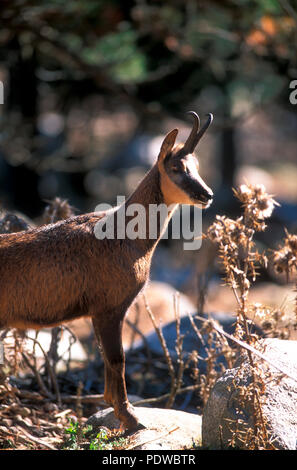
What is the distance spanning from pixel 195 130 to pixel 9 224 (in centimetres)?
256

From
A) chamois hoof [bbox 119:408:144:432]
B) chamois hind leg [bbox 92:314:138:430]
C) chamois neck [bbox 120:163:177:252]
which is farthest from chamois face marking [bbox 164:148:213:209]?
chamois hoof [bbox 119:408:144:432]

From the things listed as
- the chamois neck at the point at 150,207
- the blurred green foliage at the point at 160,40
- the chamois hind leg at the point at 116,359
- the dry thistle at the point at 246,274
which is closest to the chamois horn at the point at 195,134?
the chamois neck at the point at 150,207

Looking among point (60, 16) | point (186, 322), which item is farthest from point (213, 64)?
point (186, 322)

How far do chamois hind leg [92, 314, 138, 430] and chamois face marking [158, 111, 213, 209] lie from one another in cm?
117

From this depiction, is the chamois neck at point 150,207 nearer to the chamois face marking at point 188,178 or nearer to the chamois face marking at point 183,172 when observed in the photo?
the chamois face marking at point 183,172

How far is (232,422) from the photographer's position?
A: 5191 millimetres

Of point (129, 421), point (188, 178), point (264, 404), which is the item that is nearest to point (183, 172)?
point (188, 178)

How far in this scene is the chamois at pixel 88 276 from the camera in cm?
545

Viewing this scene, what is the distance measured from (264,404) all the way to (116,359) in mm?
1296

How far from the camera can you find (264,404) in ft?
16.5

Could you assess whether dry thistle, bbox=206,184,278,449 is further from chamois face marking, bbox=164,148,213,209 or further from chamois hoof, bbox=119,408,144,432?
chamois hoof, bbox=119,408,144,432

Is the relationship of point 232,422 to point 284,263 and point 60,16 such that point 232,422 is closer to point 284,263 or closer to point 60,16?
point 284,263

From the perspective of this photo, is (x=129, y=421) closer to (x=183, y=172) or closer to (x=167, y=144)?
(x=183, y=172)

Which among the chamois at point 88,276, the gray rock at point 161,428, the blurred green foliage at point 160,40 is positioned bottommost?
the gray rock at point 161,428
